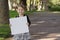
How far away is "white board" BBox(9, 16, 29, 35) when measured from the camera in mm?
7098

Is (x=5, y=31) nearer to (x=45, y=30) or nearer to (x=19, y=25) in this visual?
(x=19, y=25)

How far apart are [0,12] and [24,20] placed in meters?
5.25

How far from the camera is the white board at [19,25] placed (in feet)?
23.3

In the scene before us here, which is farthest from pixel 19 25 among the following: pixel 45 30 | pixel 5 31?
pixel 45 30

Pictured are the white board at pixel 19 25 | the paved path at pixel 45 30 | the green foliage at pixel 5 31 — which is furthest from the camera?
the paved path at pixel 45 30

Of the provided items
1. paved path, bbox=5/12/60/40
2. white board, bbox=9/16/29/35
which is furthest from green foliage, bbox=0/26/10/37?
Result: white board, bbox=9/16/29/35

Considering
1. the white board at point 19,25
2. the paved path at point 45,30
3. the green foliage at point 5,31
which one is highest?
the white board at point 19,25

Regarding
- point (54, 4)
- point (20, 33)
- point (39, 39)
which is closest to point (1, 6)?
point (39, 39)

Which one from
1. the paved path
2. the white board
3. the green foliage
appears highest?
the white board

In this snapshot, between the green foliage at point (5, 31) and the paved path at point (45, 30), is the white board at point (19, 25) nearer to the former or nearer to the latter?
the green foliage at point (5, 31)

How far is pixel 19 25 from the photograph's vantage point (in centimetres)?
715

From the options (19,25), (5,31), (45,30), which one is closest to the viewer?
(19,25)

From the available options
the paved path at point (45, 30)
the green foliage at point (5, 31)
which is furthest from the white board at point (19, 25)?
the paved path at point (45, 30)

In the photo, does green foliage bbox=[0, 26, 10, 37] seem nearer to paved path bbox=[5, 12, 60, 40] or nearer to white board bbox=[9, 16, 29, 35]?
paved path bbox=[5, 12, 60, 40]
